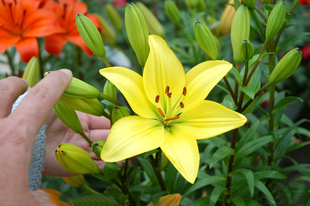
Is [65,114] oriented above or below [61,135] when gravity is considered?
above

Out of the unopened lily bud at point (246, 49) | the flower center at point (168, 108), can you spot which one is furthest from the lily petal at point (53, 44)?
the unopened lily bud at point (246, 49)

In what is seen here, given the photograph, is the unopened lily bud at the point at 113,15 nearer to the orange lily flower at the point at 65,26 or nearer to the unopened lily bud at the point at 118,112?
the orange lily flower at the point at 65,26

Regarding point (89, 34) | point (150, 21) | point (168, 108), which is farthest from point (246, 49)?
point (150, 21)

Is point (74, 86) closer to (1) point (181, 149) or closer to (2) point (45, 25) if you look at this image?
(1) point (181, 149)

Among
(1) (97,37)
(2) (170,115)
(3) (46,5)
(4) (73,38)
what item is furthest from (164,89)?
(3) (46,5)

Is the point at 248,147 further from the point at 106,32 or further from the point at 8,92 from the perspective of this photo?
the point at 106,32

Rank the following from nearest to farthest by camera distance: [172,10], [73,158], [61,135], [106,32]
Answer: [73,158] < [61,135] < [172,10] < [106,32]

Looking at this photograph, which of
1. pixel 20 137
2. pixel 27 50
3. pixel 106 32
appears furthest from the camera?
pixel 106 32

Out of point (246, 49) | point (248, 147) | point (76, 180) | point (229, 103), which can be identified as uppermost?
point (246, 49)
